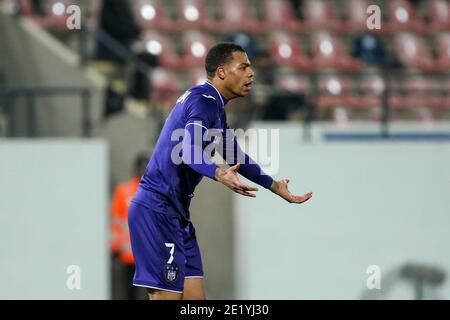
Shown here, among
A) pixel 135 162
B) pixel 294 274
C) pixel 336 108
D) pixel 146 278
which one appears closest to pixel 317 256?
pixel 294 274

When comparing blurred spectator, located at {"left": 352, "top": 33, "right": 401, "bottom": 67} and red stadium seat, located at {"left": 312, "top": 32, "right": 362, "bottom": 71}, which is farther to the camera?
red stadium seat, located at {"left": 312, "top": 32, "right": 362, "bottom": 71}

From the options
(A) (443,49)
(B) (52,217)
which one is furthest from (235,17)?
(B) (52,217)

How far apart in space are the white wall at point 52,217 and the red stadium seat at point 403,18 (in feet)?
21.0

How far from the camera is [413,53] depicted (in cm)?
1419

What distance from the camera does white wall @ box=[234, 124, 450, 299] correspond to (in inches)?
364

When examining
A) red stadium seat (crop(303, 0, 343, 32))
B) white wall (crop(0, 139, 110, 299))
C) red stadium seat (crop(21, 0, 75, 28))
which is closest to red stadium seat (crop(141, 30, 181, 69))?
red stadium seat (crop(21, 0, 75, 28))

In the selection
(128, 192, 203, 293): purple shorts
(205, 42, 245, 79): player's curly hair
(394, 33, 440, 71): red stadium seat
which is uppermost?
(394, 33, 440, 71): red stadium seat

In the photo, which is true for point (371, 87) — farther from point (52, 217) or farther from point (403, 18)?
point (52, 217)

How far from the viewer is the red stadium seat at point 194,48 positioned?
1262 centimetres

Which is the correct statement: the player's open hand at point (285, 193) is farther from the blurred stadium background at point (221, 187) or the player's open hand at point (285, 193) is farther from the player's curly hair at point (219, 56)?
the blurred stadium background at point (221, 187)

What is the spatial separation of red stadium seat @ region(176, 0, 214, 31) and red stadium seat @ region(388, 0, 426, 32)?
8.24 ft

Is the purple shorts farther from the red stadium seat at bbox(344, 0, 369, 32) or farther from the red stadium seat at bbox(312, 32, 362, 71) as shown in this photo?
the red stadium seat at bbox(344, 0, 369, 32)

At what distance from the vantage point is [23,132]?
34.4 feet
